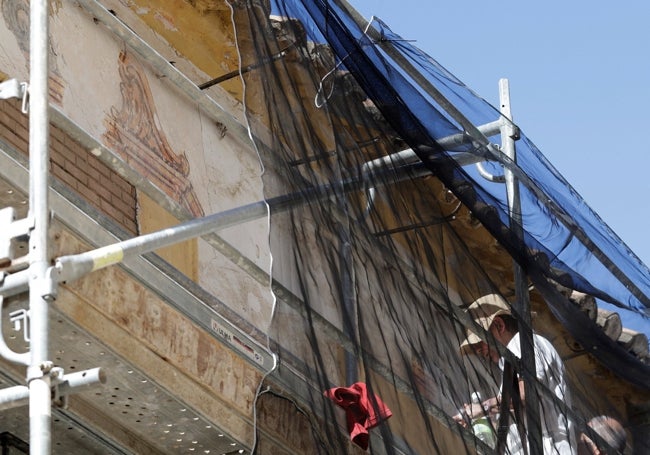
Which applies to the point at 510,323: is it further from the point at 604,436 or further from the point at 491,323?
the point at 604,436

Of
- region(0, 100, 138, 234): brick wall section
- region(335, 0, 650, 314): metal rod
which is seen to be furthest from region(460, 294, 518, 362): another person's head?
region(0, 100, 138, 234): brick wall section

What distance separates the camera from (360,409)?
19.3 feet

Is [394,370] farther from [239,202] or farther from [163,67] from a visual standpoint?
[239,202]

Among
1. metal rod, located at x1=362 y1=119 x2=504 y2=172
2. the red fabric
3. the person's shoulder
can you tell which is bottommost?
the red fabric

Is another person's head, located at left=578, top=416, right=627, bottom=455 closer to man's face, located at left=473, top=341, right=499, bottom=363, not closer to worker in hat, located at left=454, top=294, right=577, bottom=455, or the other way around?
worker in hat, located at left=454, top=294, right=577, bottom=455

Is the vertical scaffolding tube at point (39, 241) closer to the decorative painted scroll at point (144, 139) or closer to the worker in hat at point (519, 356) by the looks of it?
the worker in hat at point (519, 356)

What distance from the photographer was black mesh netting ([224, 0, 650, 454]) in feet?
18.7

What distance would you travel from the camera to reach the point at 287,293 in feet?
17.9

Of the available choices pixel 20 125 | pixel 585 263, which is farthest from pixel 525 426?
pixel 20 125

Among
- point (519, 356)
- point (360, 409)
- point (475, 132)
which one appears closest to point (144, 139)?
point (475, 132)

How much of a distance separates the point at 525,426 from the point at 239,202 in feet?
11.0

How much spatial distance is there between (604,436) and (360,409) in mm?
1324

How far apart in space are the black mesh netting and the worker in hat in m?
0.04

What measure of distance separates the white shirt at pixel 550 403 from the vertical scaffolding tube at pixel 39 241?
2.07 metres
